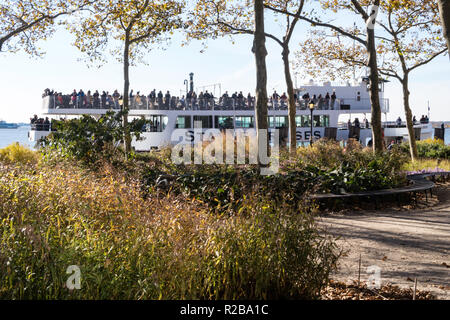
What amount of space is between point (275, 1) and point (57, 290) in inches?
690

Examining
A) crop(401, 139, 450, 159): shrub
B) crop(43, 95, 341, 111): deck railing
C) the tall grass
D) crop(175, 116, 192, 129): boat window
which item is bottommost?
the tall grass

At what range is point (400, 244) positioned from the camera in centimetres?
626

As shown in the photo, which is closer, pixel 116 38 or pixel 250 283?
pixel 250 283

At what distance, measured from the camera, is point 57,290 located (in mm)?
2982

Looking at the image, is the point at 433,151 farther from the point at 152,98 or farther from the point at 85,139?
the point at 152,98

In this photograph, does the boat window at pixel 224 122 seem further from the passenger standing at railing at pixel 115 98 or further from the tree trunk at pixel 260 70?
the tree trunk at pixel 260 70

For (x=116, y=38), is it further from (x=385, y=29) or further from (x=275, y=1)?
(x=385, y=29)

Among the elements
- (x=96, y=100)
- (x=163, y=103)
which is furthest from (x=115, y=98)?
(x=163, y=103)

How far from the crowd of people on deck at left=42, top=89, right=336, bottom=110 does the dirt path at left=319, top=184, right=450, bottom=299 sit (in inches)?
896

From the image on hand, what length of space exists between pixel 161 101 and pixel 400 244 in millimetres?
26708

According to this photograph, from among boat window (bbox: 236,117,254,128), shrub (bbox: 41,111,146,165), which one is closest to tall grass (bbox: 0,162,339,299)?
shrub (bbox: 41,111,146,165)

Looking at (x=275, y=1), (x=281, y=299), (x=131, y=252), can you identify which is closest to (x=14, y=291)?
(x=131, y=252)

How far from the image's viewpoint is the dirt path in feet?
15.7

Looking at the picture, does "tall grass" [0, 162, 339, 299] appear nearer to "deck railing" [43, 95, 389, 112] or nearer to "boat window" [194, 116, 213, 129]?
"deck railing" [43, 95, 389, 112]
